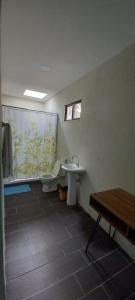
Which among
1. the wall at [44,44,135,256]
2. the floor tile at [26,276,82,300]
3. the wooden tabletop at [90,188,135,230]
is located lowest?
the floor tile at [26,276,82,300]

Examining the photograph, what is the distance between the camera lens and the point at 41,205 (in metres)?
2.53

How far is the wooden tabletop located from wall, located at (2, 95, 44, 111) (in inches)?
157

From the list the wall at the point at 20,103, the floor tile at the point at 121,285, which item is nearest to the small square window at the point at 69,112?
the wall at the point at 20,103

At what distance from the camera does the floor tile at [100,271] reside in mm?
1269

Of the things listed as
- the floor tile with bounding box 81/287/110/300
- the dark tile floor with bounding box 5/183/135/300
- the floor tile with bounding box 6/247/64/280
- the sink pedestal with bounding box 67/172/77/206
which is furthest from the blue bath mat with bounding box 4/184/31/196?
the floor tile with bounding box 81/287/110/300

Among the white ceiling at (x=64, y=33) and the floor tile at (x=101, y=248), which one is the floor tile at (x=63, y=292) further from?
the white ceiling at (x=64, y=33)

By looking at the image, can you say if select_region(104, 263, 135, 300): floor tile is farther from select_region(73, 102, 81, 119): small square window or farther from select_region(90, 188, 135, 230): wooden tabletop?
select_region(73, 102, 81, 119): small square window

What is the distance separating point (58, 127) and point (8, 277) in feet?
9.62

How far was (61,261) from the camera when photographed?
147cm

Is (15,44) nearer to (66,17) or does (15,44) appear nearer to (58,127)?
(66,17)

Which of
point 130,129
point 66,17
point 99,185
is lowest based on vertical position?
point 99,185

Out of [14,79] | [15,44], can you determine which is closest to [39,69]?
[15,44]

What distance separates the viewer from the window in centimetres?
268

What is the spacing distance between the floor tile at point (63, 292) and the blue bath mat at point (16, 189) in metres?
2.00
